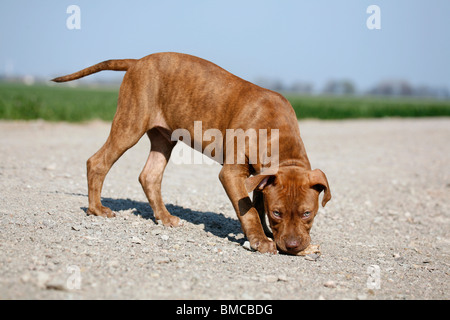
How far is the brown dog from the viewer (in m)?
5.17

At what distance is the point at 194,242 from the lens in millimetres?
5645

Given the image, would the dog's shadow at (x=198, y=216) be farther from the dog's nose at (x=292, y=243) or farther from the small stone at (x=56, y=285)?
the small stone at (x=56, y=285)

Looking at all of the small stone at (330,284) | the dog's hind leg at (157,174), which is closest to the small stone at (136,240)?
the dog's hind leg at (157,174)

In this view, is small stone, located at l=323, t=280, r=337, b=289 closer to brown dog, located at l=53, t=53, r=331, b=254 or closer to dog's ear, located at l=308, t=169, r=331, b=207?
brown dog, located at l=53, t=53, r=331, b=254

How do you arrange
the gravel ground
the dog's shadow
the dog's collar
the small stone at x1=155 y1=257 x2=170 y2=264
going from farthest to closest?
the dog's shadow → the dog's collar → the small stone at x1=155 y1=257 x2=170 y2=264 → the gravel ground

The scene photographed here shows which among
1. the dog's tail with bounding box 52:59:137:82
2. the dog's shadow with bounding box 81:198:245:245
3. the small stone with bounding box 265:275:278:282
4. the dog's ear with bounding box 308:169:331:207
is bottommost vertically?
the dog's shadow with bounding box 81:198:245:245

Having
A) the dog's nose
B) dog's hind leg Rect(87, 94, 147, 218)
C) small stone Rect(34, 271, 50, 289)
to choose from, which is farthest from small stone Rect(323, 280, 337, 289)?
dog's hind leg Rect(87, 94, 147, 218)

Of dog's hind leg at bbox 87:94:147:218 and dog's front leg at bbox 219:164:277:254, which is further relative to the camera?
dog's hind leg at bbox 87:94:147:218

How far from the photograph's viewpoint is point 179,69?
623 cm

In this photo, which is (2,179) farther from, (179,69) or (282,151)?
(282,151)

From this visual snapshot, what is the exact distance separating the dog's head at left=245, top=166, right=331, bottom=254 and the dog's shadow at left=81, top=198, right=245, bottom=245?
96 cm

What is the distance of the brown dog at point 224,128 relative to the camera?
→ 517 centimetres

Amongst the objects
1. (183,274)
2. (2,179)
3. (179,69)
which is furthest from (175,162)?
(183,274)

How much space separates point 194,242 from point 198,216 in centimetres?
159
